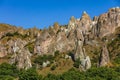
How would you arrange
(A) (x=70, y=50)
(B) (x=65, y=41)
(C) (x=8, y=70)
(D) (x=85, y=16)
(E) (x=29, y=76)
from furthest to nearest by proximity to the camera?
(D) (x=85, y=16)
(B) (x=65, y=41)
(A) (x=70, y=50)
(C) (x=8, y=70)
(E) (x=29, y=76)

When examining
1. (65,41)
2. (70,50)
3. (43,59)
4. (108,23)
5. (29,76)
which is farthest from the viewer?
(108,23)

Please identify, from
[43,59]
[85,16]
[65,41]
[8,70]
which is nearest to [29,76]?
[8,70]

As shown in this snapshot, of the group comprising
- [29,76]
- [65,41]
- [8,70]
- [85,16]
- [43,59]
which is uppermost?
[85,16]

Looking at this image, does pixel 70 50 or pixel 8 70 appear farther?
pixel 70 50

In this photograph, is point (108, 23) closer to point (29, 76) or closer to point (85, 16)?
point (85, 16)

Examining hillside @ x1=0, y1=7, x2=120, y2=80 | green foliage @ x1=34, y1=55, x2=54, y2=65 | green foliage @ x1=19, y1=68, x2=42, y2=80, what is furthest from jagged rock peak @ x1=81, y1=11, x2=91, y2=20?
green foliage @ x1=19, y1=68, x2=42, y2=80

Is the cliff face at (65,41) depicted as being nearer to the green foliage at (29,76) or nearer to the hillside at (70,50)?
the hillside at (70,50)

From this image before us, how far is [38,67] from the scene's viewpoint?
13662 cm

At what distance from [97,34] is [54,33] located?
56.7 feet

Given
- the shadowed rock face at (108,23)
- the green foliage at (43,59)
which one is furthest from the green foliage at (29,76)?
the shadowed rock face at (108,23)

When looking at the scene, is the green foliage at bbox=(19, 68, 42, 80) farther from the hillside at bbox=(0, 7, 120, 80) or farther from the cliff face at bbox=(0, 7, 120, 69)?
the cliff face at bbox=(0, 7, 120, 69)

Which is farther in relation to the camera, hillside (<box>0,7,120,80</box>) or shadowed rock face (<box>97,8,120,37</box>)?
shadowed rock face (<box>97,8,120,37</box>)

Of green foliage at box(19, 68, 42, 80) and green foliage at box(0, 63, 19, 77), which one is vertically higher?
green foliage at box(0, 63, 19, 77)

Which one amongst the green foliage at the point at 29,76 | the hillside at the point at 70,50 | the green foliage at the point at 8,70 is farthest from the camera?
the green foliage at the point at 8,70
